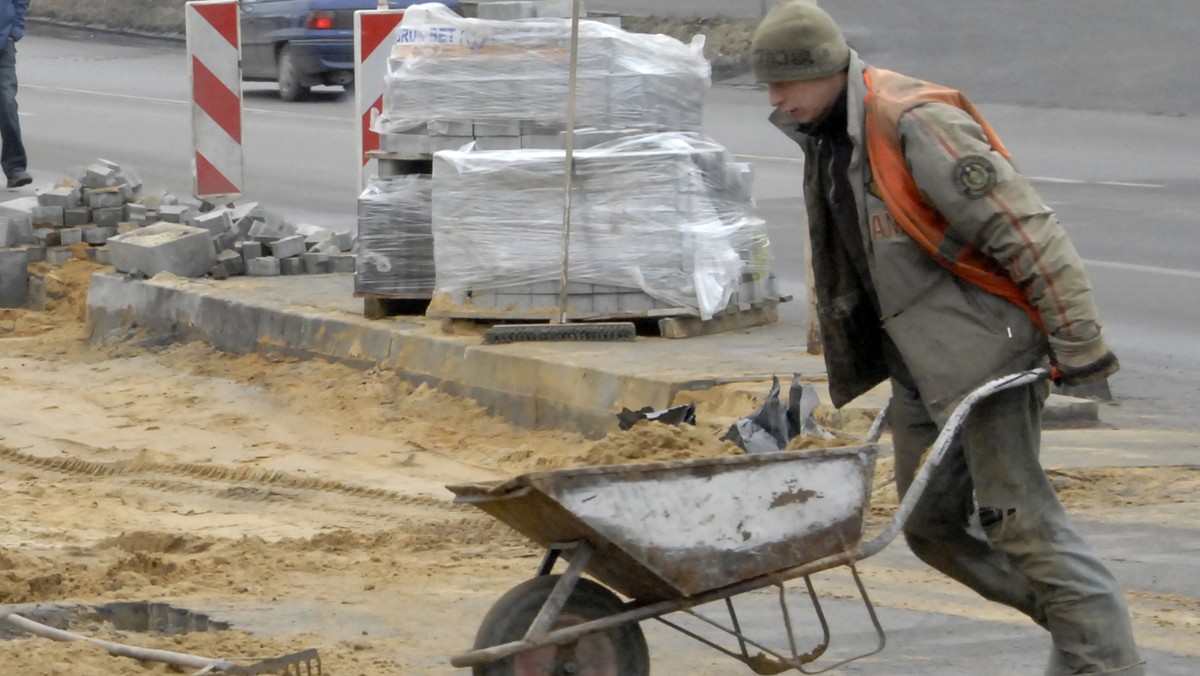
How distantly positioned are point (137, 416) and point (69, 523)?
218 centimetres

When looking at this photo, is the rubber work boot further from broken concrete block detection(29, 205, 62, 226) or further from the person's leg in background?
the person's leg in background

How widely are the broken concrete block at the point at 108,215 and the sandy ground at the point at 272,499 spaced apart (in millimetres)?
1668

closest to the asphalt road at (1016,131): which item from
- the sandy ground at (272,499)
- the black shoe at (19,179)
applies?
the black shoe at (19,179)

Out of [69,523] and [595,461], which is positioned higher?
Result: [595,461]

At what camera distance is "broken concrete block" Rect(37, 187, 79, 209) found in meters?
12.4

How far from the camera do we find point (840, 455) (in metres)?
4.27

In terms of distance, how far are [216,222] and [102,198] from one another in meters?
1.48

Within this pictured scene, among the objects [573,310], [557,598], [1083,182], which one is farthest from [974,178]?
[1083,182]

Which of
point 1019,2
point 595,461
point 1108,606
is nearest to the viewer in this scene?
point 1108,606

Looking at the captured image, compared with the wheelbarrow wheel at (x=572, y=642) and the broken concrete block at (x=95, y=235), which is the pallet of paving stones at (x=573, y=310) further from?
the wheelbarrow wheel at (x=572, y=642)

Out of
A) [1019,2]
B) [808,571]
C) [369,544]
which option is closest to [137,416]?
[369,544]

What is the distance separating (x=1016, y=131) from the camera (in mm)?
18828

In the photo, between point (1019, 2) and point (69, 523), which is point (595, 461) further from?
point (1019, 2)

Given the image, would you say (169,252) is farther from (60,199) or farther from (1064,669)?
(1064,669)
